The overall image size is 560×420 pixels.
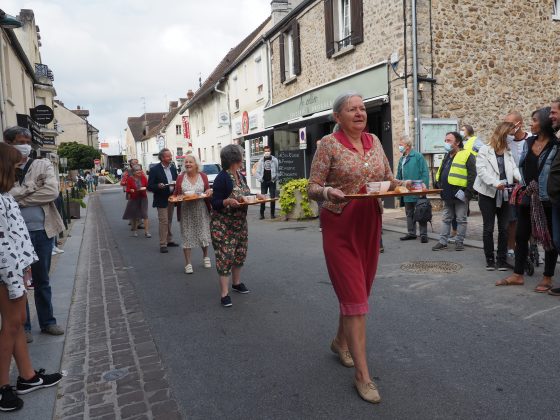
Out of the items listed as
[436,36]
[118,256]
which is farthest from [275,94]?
[118,256]

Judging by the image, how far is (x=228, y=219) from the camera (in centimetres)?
545

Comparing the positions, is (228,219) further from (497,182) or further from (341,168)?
(497,182)

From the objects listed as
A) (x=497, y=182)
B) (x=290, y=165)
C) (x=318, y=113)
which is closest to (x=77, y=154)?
(x=318, y=113)

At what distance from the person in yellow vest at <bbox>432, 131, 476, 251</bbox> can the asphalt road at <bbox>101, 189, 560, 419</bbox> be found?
910 millimetres

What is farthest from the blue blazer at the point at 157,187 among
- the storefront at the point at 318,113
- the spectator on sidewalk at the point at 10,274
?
the spectator on sidewalk at the point at 10,274

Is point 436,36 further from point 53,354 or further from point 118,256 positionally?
point 53,354

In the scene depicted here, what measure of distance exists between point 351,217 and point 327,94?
1449cm

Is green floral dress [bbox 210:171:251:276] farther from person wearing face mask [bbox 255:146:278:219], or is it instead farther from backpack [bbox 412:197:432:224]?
person wearing face mask [bbox 255:146:278:219]

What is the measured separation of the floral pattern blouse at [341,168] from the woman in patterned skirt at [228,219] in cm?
209

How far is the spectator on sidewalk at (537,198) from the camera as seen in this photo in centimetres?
517

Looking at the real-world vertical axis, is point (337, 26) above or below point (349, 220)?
above

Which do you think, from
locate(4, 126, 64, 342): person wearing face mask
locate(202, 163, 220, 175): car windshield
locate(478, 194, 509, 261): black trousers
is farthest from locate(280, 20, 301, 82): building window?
locate(4, 126, 64, 342): person wearing face mask

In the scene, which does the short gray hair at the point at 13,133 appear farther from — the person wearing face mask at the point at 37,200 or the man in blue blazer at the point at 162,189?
the man in blue blazer at the point at 162,189

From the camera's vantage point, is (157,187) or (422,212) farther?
(157,187)
